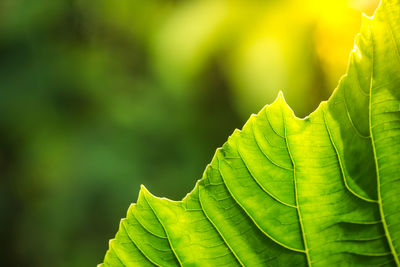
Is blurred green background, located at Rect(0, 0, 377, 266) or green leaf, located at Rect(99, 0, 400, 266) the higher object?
blurred green background, located at Rect(0, 0, 377, 266)

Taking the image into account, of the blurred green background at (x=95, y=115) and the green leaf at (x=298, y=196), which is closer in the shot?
the green leaf at (x=298, y=196)

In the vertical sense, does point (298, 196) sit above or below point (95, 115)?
below

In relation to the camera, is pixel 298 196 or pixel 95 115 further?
pixel 95 115

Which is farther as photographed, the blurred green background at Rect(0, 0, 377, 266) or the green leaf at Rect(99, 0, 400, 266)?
the blurred green background at Rect(0, 0, 377, 266)

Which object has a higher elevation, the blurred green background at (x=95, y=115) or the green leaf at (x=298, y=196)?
the blurred green background at (x=95, y=115)
